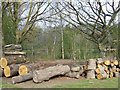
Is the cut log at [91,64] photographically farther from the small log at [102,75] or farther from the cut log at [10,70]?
the cut log at [10,70]

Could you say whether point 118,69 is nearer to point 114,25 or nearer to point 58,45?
point 114,25

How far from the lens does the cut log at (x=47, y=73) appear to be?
548cm

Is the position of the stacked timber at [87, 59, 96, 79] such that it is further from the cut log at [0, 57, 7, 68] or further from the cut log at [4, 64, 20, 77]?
the cut log at [0, 57, 7, 68]

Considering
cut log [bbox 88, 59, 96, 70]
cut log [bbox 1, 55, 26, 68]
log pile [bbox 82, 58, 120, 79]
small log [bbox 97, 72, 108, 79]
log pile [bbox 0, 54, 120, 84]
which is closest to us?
log pile [bbox 0, 54, 120, 84]

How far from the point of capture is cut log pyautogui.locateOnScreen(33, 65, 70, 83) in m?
5.48

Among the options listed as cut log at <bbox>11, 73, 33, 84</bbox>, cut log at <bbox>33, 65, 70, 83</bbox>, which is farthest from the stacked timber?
cut log at <bbox>11, 73, 33, 84</bbox>

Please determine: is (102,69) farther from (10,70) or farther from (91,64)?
(10,70)

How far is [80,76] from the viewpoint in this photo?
21.9 feet

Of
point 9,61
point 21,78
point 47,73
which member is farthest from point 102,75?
point 9,61

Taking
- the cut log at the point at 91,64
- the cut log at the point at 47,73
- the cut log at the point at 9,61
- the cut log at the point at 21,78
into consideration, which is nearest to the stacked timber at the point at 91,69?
the cut log at the point at 91,64

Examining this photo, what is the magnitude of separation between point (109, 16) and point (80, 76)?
431 centimetres

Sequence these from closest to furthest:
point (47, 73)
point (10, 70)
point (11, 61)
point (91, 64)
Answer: point (47, 73) → point (91, 64) → point (10, 70) → point (11, 61)

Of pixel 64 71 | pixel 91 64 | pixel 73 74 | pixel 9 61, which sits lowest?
pixel 73 74

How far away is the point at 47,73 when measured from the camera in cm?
582
